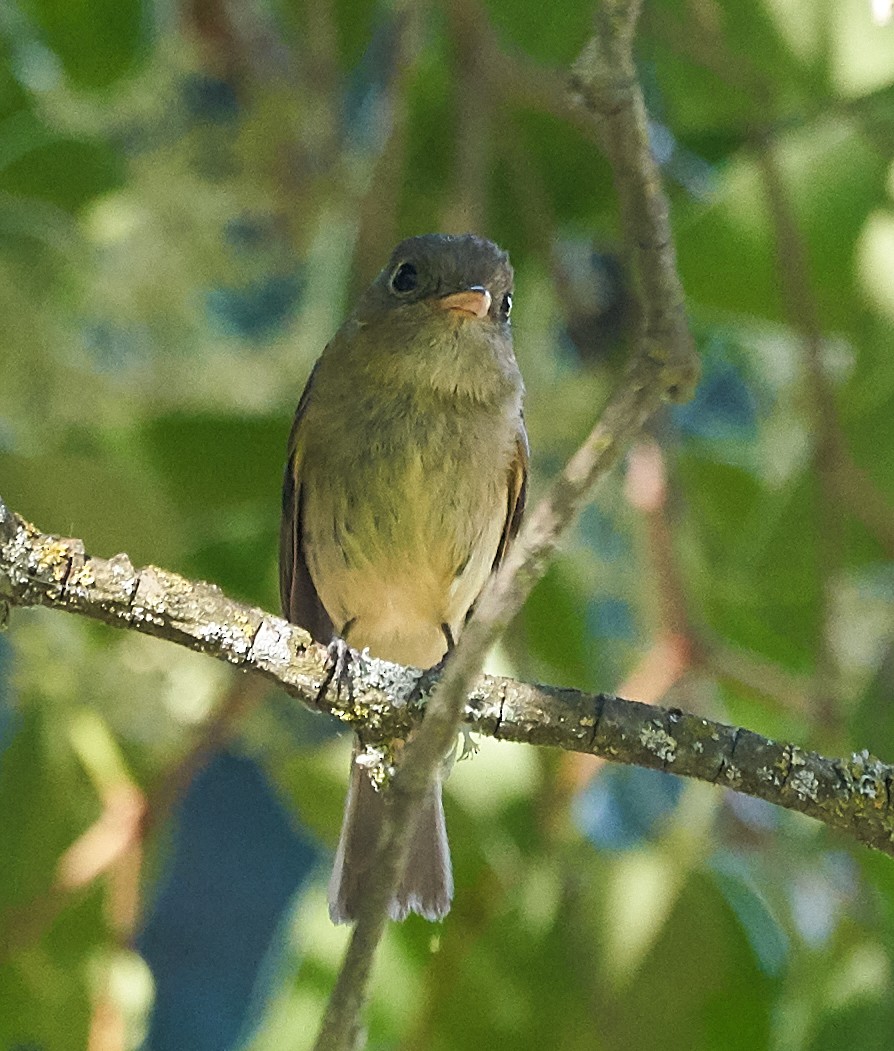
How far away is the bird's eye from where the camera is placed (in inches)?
117

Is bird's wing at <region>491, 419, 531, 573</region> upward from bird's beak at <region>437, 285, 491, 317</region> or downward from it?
downward

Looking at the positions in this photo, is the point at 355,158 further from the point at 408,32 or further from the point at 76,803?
the point at 76,803

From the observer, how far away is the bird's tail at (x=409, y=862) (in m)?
2.52

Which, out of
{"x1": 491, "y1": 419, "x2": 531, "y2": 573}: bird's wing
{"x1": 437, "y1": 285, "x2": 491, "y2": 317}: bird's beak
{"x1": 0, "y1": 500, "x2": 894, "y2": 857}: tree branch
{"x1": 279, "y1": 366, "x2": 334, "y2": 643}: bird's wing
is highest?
{"x1": 437, "y1": 285, "x2": 491, "y2": 317}: bird's beak

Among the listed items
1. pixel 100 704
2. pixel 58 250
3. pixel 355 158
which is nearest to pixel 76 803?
pixel 100 704

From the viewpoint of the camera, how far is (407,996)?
2.64 metres

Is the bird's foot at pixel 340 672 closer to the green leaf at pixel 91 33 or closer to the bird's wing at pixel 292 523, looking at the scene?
the bird's wing at pixel 292 523

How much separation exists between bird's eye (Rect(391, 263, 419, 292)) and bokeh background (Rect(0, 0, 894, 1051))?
0.20 m

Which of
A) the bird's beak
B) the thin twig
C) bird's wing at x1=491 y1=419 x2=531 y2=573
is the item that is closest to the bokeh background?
the thin twig

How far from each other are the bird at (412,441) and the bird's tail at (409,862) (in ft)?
0.12

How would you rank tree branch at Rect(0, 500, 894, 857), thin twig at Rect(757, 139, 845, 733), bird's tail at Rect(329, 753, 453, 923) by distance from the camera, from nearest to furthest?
1. tree branch at Rect(0, 500, 894, 857)
2. bird's tail at Rect(329, 753, 453, 923)
3. thin twig at Rect(757, 139, 845, 733)

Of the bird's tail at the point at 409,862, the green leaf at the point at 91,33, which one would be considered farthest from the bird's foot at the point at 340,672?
the green leaf at the point at 91,33

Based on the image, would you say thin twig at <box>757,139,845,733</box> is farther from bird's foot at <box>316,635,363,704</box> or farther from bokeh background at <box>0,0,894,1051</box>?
bird's foot at <box>316,635,363,704</box>

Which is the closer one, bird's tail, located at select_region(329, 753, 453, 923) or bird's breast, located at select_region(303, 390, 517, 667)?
bird's tail, located at select_region(329, 753, 453, 923)
